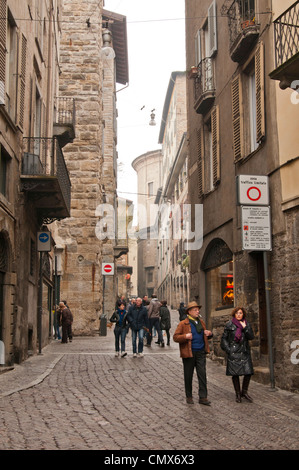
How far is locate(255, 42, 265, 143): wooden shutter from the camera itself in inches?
491

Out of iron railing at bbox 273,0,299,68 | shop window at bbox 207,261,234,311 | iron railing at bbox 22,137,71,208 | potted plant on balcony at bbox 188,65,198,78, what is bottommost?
shop window at bbox 207,261,234,311

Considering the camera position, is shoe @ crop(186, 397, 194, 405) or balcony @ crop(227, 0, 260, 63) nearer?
shoe @ crop(186, 397, 194, 405)

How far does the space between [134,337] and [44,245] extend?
3.46m

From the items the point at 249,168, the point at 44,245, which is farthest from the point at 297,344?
the point at 44,245

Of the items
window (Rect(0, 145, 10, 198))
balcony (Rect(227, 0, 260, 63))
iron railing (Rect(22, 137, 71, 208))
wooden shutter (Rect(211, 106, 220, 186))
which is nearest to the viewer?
balcony (Rect(227, 0, 260, 63))

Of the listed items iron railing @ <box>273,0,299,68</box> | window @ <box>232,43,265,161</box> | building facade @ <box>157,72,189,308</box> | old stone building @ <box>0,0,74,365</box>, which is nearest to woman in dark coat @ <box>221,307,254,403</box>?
iron railing @ <box>273,0,299,68</box>

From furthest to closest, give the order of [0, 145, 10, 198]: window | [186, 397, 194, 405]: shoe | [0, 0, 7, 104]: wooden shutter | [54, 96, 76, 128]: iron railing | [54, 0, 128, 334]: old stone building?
[54, 0, 128, 334]: old stone building
[54, 96, 76, 128]: iron railing
[0, 145, 10, 198]: window
[0, 0, 7, 104]: wooden shutter
[186, 397, 194, 405]: shoe

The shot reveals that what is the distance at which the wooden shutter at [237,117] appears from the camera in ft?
46.1

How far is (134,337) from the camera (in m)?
17.0

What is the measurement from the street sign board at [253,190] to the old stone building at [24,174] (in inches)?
187

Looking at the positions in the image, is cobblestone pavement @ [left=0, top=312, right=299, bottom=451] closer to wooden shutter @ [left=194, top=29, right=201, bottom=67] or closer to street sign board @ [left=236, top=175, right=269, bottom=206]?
street sign board @ [left=236, top=175, right=269, bottom=206]

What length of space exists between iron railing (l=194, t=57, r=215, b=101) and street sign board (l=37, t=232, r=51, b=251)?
550 centimetres

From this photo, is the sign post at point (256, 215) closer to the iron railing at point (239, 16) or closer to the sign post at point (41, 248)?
the iron railing at point (239, 16)

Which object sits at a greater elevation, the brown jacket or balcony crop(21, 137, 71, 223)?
balcony crop(21, 137, 71, 223)
